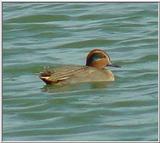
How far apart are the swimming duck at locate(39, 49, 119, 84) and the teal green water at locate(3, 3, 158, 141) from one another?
0.38 ft

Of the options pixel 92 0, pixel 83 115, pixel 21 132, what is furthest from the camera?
pixel 92 0

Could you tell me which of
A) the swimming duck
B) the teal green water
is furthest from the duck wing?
the teal green water

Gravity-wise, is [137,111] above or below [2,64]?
below

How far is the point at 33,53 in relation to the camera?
15.2 metres

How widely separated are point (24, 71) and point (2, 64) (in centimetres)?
47

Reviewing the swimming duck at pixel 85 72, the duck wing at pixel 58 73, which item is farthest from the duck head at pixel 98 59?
the duck wing at pixel 58 73

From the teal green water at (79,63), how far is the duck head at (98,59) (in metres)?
0.26

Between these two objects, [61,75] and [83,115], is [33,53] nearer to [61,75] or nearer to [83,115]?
[61,75]

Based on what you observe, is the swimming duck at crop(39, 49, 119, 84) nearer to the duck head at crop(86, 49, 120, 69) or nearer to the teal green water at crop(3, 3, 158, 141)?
the duck head at crop(86, 49, 120, 69)

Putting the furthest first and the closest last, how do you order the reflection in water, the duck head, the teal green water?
the duck head, the reflection in water, the teal green water

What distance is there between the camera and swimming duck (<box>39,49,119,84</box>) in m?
13.1

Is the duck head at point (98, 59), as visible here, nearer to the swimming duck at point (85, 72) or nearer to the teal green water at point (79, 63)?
the swimming duck at point (85, 72)

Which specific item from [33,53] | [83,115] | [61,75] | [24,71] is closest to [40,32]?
[33,53]

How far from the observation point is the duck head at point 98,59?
13.6 metres
